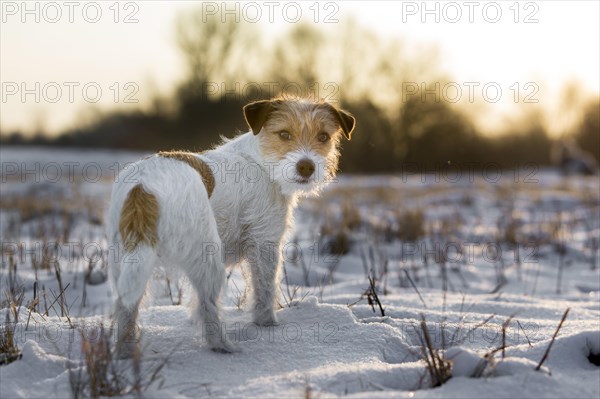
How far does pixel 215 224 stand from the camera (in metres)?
3.48

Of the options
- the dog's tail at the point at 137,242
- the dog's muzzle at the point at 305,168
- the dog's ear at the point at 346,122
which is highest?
the dog's ear at the point at 346,122

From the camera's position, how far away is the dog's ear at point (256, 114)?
14.5ft

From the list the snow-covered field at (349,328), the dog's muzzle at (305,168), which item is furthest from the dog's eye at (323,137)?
the snow-covered field at (349,328)

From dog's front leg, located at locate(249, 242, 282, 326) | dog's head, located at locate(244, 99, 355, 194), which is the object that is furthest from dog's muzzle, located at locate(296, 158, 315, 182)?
dog's front leg, located at locate(249, 242, 282, 326)

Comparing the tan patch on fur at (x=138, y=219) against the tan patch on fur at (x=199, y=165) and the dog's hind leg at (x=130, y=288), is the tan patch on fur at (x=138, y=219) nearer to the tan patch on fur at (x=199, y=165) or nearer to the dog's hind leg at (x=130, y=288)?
the dog's hind leg at (x=130, y=288)

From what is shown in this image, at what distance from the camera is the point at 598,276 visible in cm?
682

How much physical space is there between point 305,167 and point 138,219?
4.81 feet

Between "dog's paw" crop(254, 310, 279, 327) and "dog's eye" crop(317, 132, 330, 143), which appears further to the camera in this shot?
"dog's eye" crop(317, 132, 330, 143)

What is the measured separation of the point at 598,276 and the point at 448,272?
1653mm

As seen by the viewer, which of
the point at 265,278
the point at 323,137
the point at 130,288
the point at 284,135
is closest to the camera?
the point at 130,288

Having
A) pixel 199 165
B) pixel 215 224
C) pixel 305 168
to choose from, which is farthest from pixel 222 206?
pixel 305 168

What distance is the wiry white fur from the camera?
3184 millimetres

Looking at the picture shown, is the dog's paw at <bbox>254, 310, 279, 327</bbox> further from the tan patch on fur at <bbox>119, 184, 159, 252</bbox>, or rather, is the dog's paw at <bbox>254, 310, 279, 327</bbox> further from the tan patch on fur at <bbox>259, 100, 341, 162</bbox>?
the tan patch on fur at <bbox>119, 184, 159, 252</bbox>

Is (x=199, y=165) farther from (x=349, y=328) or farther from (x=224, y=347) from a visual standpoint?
(x=349, y=328)
